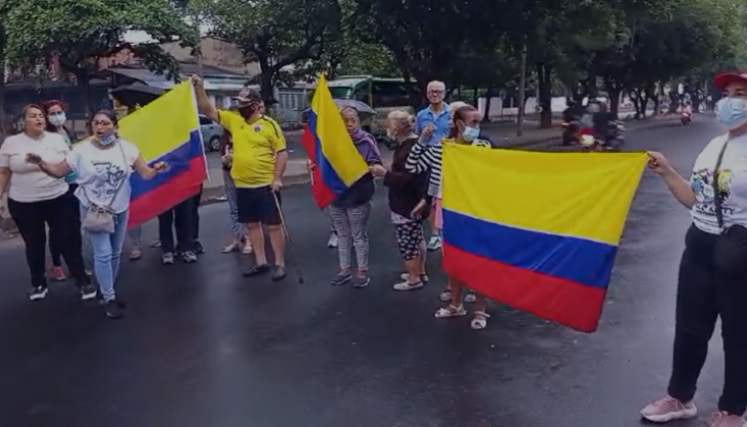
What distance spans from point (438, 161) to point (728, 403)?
122 inches

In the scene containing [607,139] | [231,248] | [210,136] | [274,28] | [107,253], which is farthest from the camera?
[210,136]

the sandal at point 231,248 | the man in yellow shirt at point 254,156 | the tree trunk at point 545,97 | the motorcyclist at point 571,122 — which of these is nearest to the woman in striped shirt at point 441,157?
the man in yellow shirt at point 254,156

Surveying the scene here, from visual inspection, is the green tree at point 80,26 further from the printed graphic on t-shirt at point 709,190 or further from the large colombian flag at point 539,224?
the printed graphic on t-shirt at point 709,190

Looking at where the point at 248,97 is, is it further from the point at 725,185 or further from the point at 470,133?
the point at 725,185

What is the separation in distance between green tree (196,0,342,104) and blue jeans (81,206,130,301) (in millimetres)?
16305

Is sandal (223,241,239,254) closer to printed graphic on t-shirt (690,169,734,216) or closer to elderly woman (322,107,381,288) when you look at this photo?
elderly woman (322,107,381,288)

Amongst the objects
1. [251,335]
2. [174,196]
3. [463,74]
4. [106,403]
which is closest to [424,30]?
[463,74]

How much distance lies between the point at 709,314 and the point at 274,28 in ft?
80.8

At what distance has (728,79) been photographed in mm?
4020

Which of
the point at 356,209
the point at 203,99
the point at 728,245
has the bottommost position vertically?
the point at 356,209

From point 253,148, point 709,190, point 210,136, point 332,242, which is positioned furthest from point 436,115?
point 210,136

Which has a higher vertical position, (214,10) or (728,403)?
(214,10)

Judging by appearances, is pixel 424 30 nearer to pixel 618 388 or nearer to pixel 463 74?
pixel 463 74

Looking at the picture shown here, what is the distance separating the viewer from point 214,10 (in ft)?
94.8
